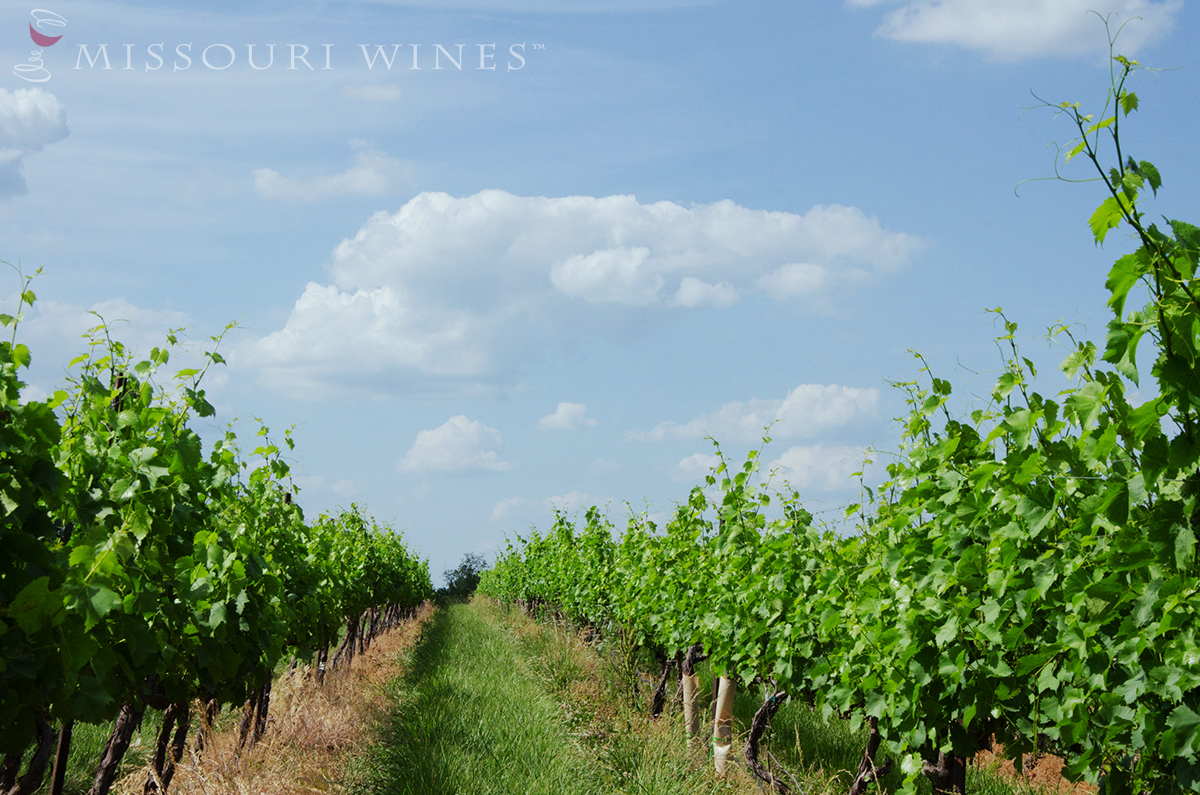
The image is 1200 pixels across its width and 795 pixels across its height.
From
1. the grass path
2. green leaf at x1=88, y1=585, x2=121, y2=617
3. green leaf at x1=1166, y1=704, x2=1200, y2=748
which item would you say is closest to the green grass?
the grass path

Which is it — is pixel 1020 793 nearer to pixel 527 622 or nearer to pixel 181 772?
pixel 181 772

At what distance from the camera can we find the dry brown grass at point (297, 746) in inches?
221

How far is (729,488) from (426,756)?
11.0 ft

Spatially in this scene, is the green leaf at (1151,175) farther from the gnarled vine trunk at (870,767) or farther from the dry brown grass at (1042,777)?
the dry brown grass at (1042,777)

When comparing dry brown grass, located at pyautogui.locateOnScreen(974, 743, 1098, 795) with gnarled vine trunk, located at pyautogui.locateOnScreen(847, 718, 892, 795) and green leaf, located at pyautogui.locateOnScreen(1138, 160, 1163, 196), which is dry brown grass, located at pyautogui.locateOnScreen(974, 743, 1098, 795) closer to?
gnarled vine trunk, located at pyautogui.locateOnScreen(847, 718, 892, 795)

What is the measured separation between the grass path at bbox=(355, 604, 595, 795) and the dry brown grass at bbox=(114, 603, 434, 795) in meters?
0.32

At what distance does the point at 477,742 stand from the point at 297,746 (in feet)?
4.99

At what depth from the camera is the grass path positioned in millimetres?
6332

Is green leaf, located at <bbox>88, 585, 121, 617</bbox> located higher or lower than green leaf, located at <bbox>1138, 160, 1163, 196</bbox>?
lower

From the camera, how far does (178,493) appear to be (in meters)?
3.88

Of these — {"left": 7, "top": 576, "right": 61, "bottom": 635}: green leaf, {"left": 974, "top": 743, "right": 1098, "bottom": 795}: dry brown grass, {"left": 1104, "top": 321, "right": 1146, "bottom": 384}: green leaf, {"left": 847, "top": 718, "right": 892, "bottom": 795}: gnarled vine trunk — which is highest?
{"left": 1104, "top": 321, "right": 1146, "bottom": 384}: green leaf

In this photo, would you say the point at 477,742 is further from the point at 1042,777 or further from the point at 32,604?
the point at 32,604

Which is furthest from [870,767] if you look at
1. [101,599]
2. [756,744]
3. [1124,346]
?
[101,599]

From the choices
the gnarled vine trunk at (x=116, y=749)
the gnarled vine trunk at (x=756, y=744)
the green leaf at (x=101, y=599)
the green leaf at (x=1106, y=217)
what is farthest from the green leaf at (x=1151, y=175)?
the gnarled vine trunk at (x=756, y=744)
